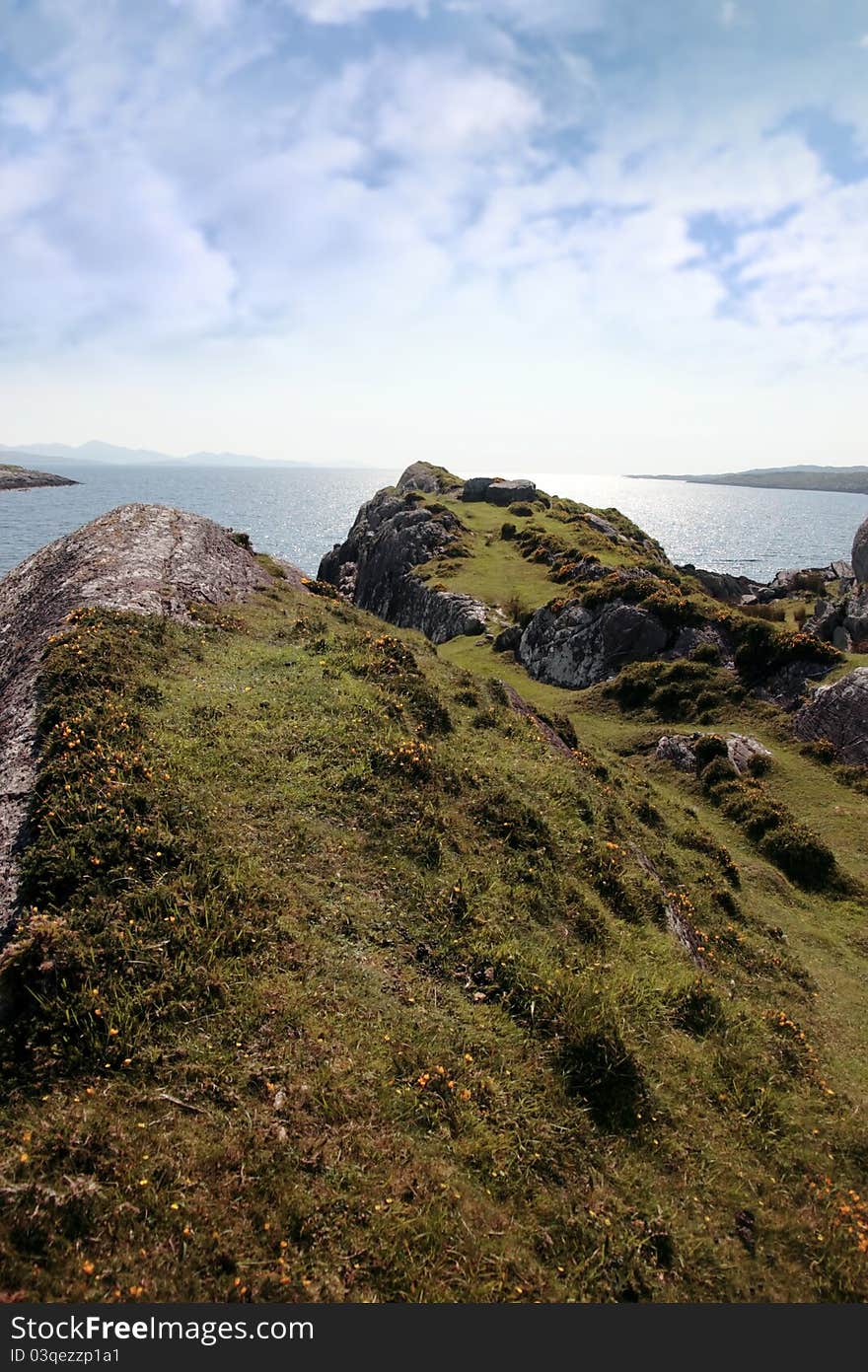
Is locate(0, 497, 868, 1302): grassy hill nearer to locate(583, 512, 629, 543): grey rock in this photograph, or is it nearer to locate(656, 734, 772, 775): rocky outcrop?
locate(656, 734, 772, 775): rocky outcrop

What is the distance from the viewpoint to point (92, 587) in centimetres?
2278

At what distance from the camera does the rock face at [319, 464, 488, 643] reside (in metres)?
56.6

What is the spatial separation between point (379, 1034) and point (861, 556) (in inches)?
2888

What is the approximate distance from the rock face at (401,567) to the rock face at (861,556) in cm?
4004

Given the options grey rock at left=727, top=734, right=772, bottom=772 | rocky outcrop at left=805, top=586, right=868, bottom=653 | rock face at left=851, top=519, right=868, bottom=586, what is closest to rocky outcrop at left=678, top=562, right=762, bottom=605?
rock face at left=851, top=519, right=868, bottom=586

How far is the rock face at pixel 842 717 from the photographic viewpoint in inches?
1126

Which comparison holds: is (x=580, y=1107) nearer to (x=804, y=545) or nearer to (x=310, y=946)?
(x=310, y=946)

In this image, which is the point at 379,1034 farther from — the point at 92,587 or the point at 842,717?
the point at 842,717

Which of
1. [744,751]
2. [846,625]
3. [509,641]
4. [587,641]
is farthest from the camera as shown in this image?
[509,641]

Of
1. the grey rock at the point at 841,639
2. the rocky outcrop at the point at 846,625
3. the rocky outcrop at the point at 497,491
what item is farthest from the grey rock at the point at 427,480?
the grey rock at the point at 841,639

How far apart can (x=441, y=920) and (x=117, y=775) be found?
6386mm

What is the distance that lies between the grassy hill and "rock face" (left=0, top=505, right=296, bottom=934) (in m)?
0.64

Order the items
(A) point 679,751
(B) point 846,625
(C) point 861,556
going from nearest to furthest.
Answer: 1. (A) point 679,751
2. (B) point 846,625
3. (C) point 861,556

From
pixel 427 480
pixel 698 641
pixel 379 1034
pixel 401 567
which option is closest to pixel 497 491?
pixel 427 480
